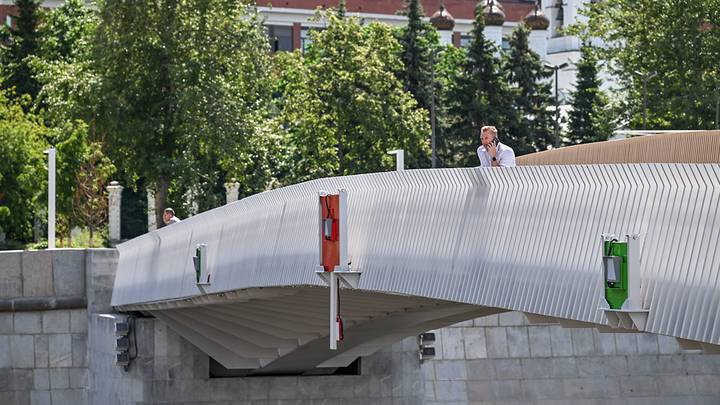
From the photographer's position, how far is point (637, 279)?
35.0 feet

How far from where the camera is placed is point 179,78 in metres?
49.2

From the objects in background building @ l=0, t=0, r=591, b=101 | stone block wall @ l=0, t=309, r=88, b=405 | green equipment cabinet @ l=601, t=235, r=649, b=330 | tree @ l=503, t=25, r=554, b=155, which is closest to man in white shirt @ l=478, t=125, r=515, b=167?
green equipment cabinet @ l=601, t=235, r=649, b=330

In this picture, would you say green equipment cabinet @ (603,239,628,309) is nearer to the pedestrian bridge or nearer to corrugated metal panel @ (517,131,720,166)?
the pedestrian bridge

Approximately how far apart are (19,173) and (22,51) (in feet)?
59.1

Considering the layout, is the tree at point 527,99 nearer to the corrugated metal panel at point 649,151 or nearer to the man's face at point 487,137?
the corrugated metal panel at point 649,151

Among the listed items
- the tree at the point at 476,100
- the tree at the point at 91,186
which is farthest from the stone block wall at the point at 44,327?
the tree at the point at 476,100

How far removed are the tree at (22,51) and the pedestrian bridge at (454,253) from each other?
44.9m

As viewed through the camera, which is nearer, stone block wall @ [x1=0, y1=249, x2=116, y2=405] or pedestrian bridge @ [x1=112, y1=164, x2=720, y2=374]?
pedestrian bridge @ [x1=112, y1=164, x2=720, y2=374]

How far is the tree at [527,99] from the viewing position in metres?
67.7

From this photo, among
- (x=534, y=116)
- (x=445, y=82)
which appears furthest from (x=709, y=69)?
(x=445, y=82)

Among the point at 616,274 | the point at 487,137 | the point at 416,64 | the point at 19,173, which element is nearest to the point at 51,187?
the point at 487,137

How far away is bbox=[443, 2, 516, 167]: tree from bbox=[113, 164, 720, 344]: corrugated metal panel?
4725cm

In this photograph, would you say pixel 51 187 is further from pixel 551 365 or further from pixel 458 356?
pixel 551 365

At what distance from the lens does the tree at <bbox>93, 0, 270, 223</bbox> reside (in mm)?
49219
